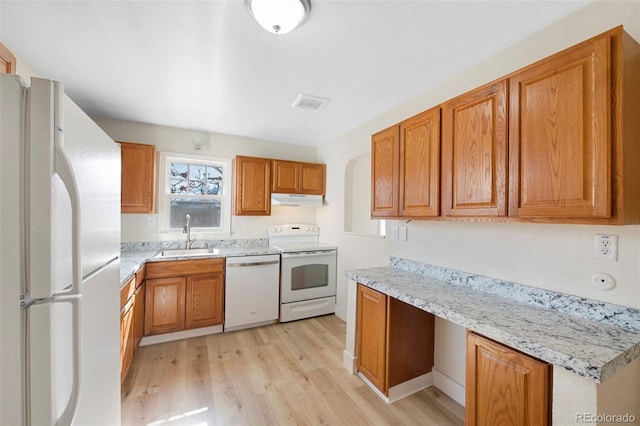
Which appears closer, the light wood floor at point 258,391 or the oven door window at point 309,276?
the light wood floor at point 258,391

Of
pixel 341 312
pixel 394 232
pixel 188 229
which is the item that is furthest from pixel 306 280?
pixel 188 229

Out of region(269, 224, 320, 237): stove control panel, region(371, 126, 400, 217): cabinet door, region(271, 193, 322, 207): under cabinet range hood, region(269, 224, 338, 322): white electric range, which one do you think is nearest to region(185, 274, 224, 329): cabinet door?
region(269, 224, 338, 322): white electric range

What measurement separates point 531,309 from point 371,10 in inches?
72.7

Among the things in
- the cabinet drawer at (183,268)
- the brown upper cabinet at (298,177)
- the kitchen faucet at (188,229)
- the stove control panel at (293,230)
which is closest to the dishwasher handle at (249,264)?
the cabinet drawer at (183,268)

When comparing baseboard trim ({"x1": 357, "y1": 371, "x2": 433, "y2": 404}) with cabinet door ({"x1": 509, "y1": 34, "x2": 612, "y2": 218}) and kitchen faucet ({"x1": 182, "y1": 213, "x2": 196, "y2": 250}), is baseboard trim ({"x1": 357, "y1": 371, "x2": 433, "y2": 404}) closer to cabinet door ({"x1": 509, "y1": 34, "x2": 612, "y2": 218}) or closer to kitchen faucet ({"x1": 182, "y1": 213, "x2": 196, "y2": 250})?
cabinet door ({"x1": 509, "y1": 34, "x2": 612, "y2": 218})

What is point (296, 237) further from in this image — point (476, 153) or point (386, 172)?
point (476, 153)

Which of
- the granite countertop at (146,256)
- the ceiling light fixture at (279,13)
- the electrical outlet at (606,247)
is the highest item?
the ceiling light fixture at (279,13)

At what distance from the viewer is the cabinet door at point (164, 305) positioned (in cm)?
257

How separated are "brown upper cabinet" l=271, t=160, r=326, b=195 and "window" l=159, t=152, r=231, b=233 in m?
0.70

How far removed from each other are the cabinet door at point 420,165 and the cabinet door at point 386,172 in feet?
0.20

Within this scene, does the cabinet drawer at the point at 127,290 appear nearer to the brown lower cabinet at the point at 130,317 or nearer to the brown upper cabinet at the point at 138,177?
the brown lower cabinet at the point at 130,317

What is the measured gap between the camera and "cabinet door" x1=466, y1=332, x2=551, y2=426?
1007 mm

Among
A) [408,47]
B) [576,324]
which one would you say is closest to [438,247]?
[576,324]

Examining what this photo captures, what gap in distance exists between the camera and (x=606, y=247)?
1.21m
